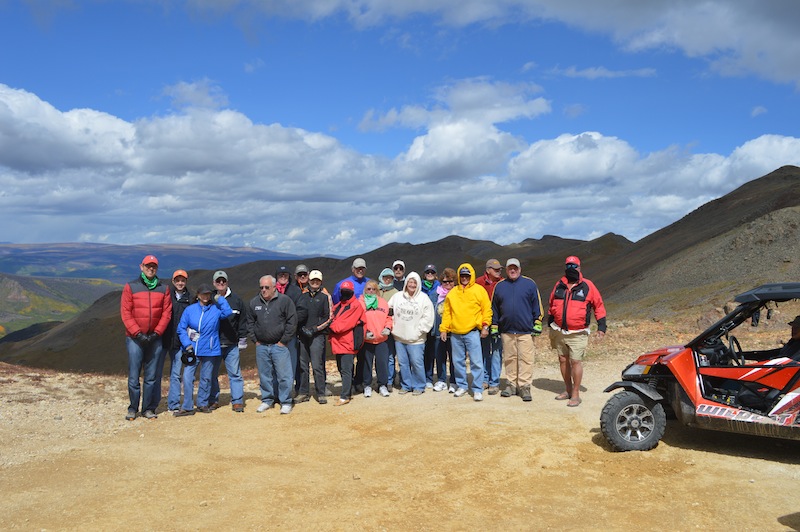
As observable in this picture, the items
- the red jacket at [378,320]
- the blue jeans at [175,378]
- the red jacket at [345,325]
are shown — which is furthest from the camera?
the red jacket at [378,320]

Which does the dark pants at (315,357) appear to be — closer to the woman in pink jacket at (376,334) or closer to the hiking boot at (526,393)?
the woman in pink jacket at (376,334)

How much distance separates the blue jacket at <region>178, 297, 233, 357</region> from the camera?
930 cm

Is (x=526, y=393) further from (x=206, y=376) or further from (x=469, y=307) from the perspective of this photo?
(x=206, y=376)

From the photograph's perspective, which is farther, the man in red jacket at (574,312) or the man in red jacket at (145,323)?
the man in red jacket at (145,323)

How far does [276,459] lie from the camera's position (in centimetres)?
727

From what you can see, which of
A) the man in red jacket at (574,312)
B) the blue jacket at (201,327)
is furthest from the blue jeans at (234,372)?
the man in red jacket at (574,312)

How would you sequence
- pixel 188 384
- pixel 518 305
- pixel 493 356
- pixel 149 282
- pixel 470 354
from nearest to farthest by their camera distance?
pixel 149 282
pixel 188 384
pixel 518 305
pixel 470 354
pixel 493 356

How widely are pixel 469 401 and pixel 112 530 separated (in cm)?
575

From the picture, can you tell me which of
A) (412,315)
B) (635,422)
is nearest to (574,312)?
(635,422)

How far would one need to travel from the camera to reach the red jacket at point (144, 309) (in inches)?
352

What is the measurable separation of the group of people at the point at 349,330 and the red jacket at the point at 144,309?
1 centimetres

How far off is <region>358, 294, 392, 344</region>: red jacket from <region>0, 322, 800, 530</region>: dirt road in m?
1.16

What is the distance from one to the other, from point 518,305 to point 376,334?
2.39 m

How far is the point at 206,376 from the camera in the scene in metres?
9.66
